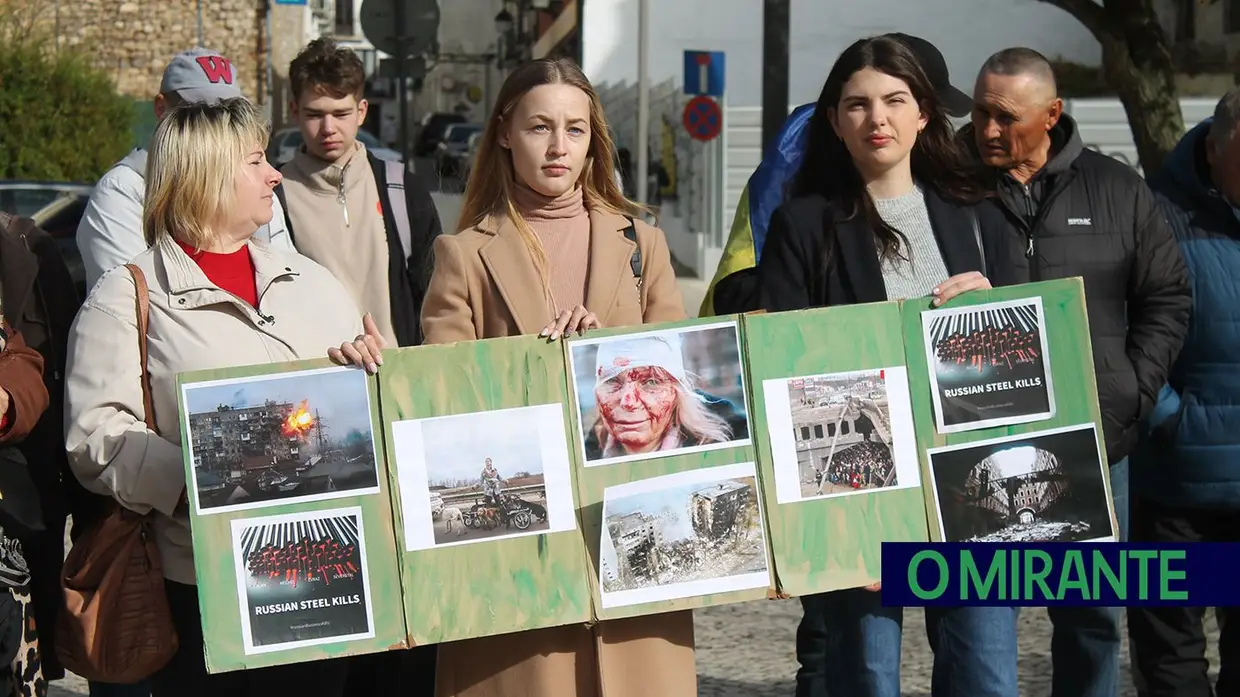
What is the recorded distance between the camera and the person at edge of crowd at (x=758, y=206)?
166 inches

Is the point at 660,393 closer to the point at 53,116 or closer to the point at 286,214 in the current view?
the point at 286,214

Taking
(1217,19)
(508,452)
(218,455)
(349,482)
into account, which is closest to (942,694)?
(508,452)

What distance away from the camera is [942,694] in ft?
13.2

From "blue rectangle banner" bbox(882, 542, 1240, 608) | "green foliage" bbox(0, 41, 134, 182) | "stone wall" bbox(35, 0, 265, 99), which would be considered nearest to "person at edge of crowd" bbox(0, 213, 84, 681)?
"blue rectangle banner" bbox(882, 542, 1240, 608)

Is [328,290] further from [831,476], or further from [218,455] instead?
[831,476]

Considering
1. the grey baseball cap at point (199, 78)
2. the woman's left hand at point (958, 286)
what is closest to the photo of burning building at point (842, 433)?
the woman's left hand at point (958, 286)

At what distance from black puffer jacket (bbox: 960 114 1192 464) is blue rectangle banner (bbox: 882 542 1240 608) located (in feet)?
2.83

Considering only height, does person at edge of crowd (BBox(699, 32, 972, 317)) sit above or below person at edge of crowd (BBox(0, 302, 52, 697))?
above

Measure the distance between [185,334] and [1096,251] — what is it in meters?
2.54

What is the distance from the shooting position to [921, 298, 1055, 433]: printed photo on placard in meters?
3.63

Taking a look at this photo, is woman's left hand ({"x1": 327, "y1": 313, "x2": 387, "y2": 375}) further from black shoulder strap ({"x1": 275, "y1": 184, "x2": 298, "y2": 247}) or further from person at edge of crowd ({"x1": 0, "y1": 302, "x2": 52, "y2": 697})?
black shoulder strap ({"x1": 275, "y1": 184, "x2": 298, "y2": 247})

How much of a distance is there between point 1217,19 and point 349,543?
93.3ft

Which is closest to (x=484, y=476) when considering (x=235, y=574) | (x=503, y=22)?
(x=235, y=574)

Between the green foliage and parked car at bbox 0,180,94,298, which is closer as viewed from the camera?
parked car at bbox 0,180,94,298
